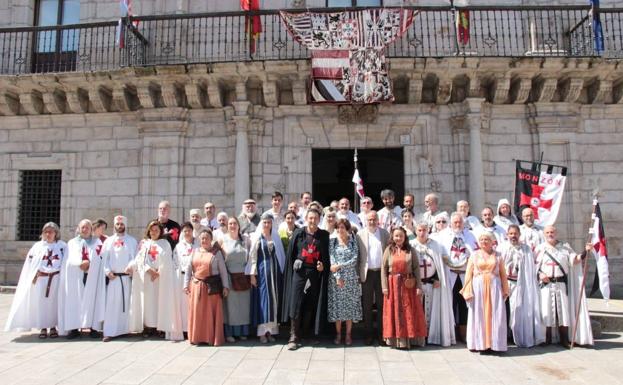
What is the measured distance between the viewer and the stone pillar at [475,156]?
10195 mm

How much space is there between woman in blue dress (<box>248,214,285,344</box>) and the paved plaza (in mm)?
297

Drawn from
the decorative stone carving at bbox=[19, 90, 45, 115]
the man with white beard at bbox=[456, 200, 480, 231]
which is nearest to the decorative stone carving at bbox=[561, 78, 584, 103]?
the man with white beard at bbox=[456, 200, 480, 231]

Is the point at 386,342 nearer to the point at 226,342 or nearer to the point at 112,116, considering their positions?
the point at 226,342

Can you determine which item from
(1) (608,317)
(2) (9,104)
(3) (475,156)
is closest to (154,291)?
(1) (608,317)

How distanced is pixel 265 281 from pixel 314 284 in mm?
730

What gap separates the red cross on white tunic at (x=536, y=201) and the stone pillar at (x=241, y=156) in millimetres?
5731

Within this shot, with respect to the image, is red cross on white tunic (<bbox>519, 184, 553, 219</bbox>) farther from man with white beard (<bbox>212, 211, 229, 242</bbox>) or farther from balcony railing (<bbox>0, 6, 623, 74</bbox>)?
man with white beard (<bbox>212, 211, 229, 242</bbox>)

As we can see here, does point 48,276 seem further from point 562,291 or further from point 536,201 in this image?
point 536,201

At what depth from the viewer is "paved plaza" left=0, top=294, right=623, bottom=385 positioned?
498 cm

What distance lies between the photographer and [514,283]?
6.53 metres

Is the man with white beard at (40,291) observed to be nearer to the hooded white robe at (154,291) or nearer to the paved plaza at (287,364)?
the paved plaza at (287,364)

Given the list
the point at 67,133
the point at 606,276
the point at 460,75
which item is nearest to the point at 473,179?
the point at 460,75

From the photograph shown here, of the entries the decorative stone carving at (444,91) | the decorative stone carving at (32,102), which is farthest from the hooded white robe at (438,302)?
the decorative stone carving at (32,102)

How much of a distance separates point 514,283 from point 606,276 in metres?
1.65
